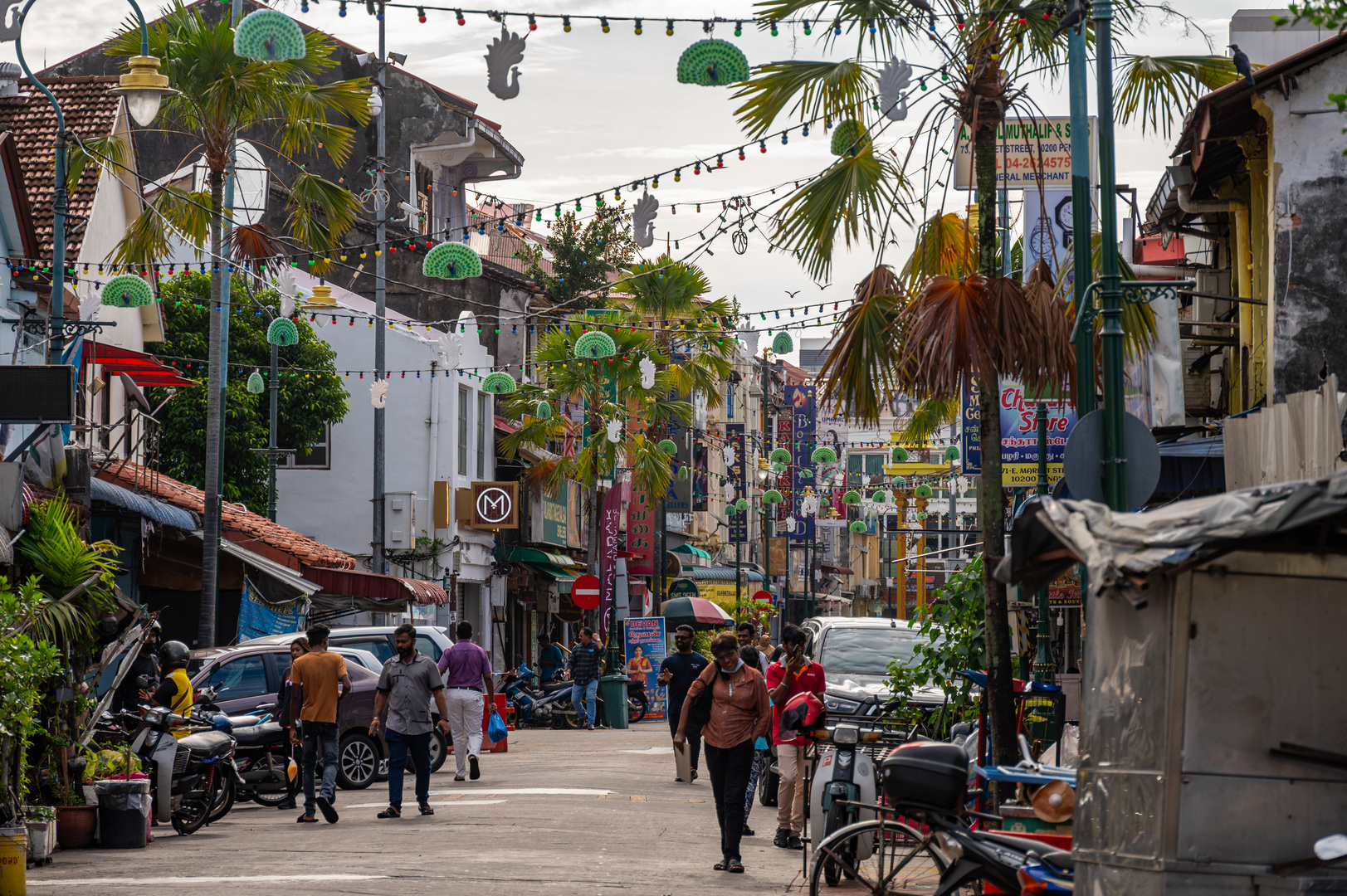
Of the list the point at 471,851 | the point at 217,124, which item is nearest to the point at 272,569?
the point at 217,124

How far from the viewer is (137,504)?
23781 millimetres

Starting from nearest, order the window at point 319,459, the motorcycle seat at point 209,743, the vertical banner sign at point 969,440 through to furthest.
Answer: the motorcycle seat at point 209,743
the vertical banner sign at point 969,440
the window at point 319,459

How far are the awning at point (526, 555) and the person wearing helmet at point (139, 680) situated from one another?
2423cm

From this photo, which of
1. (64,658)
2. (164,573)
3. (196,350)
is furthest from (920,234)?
(196,350)

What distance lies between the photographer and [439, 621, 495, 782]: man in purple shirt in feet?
67.8

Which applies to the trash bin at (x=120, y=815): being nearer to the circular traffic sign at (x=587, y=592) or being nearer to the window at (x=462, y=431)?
the circular traffic sign at (x=587, y=592)

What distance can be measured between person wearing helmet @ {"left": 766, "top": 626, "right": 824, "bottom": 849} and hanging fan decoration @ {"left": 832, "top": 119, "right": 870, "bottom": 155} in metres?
4.15

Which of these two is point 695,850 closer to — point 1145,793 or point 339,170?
point 1145,793

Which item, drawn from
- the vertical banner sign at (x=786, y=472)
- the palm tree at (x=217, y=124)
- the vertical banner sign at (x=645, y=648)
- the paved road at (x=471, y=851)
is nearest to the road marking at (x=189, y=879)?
Answer: the paved road at (x=471, y=851)

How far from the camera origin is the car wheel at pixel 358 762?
20.3 m

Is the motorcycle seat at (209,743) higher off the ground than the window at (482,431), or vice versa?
the window at (482,431)

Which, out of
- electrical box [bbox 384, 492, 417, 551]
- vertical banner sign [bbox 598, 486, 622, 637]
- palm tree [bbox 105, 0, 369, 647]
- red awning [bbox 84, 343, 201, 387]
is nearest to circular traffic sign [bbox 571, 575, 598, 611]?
vertical banner sign [bbox 598, 486, 622, 637]

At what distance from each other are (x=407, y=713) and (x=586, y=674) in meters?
17.9

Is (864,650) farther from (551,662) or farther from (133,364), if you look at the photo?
(551,662)
